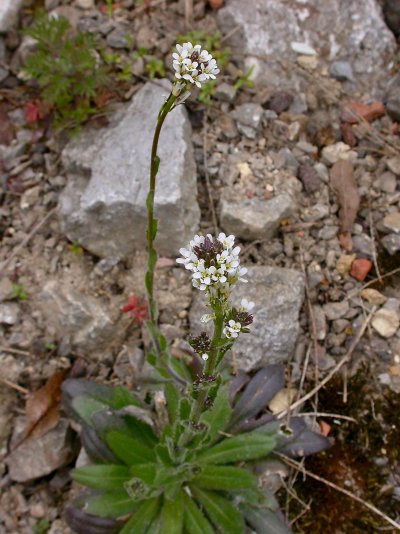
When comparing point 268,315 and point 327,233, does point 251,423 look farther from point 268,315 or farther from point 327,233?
point 327,233

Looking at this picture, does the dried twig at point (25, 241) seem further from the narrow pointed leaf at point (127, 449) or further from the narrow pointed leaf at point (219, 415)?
the narrow pointed leaf at point (219, 415)

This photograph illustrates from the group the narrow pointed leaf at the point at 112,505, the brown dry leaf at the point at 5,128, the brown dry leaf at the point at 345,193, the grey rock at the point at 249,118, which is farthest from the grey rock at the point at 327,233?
the brown dry leaf at the point at 5,128

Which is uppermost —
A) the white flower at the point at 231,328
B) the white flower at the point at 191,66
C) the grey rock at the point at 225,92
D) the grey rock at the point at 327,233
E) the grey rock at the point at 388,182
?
the white flower at the point at 191,66

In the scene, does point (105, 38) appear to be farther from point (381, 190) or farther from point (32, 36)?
point (381, 190)

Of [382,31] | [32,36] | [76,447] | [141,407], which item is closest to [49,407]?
[76,447]

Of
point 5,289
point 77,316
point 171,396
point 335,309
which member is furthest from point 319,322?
point 5,289

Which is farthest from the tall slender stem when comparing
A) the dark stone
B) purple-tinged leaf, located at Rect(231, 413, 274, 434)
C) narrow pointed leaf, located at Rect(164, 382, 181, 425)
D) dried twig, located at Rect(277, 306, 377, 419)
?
the dark stone
